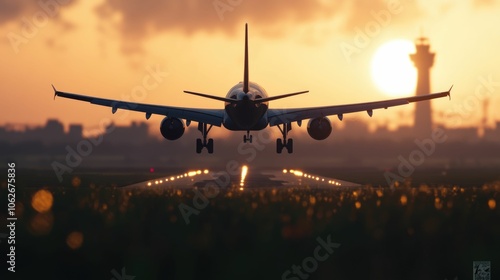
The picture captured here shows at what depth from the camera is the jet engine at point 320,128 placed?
7100cm

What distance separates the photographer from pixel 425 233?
109 feet

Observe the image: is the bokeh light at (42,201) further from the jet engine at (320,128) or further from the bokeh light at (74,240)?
the jet engine at (320,128)

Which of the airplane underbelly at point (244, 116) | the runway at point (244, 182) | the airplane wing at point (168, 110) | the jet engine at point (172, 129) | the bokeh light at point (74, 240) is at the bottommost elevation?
the bokeh light at point (74, 240)

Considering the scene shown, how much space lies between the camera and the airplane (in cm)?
6612

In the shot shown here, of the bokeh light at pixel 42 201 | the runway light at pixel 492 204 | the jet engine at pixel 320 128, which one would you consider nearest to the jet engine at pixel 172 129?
the jet engine at pixel 320 128

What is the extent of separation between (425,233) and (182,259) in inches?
406

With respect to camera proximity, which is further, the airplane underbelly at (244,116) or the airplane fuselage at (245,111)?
the airplane underbelly at (244,116)

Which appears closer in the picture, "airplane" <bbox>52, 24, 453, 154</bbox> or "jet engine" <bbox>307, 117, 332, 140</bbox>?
"airplane" <bbox>52, 24, 453, 154</bbox>

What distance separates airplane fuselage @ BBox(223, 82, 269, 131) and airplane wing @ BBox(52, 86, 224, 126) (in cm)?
381

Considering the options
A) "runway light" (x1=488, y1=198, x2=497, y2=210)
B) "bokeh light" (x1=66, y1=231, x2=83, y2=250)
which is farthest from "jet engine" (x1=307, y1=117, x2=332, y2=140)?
"bokeh light" (x1=66, y1=231, x2=83, y2=250)

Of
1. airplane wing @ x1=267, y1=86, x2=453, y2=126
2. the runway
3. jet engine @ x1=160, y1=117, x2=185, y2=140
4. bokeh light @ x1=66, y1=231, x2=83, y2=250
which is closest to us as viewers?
bokeh light @ x1=66, y1=231, x2=83, y2=250

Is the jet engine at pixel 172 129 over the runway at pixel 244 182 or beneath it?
over

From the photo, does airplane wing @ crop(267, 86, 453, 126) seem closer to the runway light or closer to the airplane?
the airplane

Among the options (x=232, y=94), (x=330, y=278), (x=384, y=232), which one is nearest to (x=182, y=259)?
(x=330, y=278)
